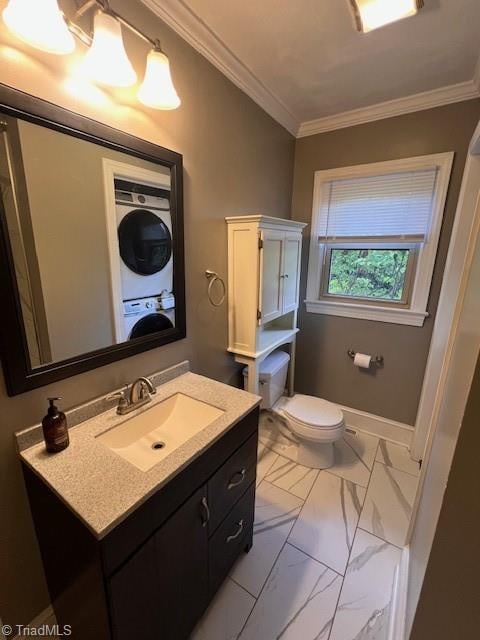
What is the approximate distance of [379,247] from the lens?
214 centimetres

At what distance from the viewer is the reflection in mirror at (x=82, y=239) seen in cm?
87

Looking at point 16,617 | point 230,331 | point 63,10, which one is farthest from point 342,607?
point 63,10

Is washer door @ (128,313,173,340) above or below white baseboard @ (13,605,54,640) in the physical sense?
above

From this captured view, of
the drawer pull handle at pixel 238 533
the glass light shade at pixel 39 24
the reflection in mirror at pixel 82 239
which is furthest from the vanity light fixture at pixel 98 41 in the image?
the drawer pull handle at pixel 238 533

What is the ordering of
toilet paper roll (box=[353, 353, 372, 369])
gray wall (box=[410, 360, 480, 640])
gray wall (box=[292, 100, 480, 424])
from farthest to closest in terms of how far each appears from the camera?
1. toilet paper roll (box=[353, 353, 372, 369])
2. gray wall (box=[292, 100, 480, 424])
3. gray wall (box=[410, 360, 480, 640])

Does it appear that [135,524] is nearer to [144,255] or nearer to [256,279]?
[144,255]

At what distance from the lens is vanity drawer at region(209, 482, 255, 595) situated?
1.12 metres

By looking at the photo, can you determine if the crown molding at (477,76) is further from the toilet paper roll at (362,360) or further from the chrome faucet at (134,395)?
the chrome faucet at (134,395)

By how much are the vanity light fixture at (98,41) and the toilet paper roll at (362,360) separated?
6.61ft

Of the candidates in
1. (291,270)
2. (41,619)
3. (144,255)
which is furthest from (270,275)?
(41,619)

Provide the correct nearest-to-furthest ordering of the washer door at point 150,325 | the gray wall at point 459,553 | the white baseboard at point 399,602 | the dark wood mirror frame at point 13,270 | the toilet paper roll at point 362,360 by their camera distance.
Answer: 1. the gray wall at point 459,553
2. the dark wood mirror frame at point 13,270
3. the white baseboard at point 399,602
4. the washer door at point 150,325
5. the toilet paper roll at point 362,360

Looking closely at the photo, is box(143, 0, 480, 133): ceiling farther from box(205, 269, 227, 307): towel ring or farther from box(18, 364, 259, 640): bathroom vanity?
box(18, 364, 259, 640): bathroom vanity

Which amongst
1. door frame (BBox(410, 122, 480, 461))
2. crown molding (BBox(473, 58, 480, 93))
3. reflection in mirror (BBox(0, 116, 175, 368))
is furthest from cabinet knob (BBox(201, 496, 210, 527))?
crown molding (BBox(473, 58, 480, 93))

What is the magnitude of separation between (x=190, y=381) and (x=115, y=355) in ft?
1.34
